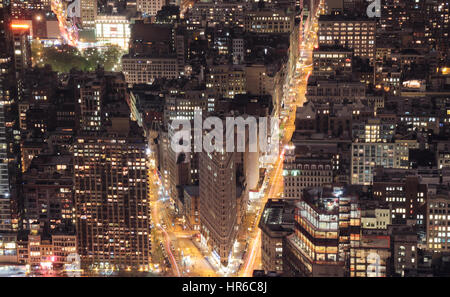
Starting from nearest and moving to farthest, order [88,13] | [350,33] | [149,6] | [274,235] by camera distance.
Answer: [274,235], [350,33], [88,13], [149,6]

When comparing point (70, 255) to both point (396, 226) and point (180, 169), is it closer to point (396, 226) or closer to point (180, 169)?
point (180, 169)

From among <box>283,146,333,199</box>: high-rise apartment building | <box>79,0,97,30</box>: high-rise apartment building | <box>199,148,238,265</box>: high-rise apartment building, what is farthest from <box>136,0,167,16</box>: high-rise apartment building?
<box>199,148,238,265</box>: high-rise apartment building

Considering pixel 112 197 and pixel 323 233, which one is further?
pixel 112 197

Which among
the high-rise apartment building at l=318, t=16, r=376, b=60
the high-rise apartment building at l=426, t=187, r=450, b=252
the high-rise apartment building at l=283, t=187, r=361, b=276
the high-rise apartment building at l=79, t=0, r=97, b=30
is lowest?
the high-rise apartment building at l=426, t=187, r=450, b=252

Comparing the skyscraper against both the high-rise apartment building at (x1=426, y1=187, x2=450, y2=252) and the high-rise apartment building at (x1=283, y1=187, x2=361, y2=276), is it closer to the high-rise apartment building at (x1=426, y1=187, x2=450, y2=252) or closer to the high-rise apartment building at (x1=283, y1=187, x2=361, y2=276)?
the high-rise apartment building at (x1=283, y1=187, x2=361, y2=276)

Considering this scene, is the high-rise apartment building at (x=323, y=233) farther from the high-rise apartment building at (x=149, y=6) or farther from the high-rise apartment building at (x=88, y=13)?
the high-rise apartment building at (x=149, y=6)
